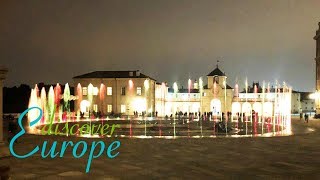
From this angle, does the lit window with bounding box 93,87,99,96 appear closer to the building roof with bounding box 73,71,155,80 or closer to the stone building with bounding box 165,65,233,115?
the building roof with bounding box 73,71,155,80

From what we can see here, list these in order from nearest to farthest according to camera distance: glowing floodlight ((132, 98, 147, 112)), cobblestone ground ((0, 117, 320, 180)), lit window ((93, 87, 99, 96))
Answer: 1. cobblestone ground ((0, 117, 320, 180))
2. lit window ((93, 87, 99, 96))
3. glowing floodlight ((132, 98, 147, 112))

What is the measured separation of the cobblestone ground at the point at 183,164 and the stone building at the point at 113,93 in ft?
186

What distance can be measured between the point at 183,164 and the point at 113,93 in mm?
62829

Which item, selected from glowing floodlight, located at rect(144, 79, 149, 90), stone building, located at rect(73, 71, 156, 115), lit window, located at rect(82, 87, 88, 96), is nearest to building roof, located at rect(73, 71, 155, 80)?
stone building, located at rect(73, 71, 156, 115)

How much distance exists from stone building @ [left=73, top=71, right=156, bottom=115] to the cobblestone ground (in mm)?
56844

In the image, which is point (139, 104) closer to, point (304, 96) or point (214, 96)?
point (214, 96)

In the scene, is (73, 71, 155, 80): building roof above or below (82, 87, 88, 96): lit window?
above

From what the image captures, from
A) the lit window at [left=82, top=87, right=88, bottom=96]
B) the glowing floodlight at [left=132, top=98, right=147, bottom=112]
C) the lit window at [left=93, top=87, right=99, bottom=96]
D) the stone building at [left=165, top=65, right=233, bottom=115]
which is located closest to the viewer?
the lit window at [left=93, top=87, right=99, bottom=96]

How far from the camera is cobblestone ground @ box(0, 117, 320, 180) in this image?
470 inches

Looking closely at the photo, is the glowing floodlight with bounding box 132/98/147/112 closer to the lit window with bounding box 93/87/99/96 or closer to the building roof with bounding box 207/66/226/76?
the lit window with bounding box 93/87/99/96

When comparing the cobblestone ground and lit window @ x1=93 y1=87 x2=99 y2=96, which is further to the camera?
lit window @ x1=93 y1=87 x2=99 y2=96

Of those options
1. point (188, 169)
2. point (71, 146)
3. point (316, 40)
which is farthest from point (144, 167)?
point (316, 40)

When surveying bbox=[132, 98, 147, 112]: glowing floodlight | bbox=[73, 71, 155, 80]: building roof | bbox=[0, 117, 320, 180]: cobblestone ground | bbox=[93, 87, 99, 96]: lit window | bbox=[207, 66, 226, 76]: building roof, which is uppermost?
bbox=[207, 66, 226, 76]: building roof

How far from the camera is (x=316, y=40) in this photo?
224 ft
